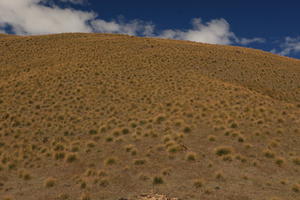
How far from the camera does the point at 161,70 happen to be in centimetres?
3259

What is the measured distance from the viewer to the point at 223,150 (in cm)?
1339

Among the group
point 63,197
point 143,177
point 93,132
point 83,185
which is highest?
point 93,132

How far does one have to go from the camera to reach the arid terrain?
10773 mm

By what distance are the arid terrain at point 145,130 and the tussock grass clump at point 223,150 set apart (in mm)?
60

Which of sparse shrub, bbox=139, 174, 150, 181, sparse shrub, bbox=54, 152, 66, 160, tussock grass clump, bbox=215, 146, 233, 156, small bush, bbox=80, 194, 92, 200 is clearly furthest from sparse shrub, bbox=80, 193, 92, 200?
tussock grass clump, bbox=215, 146, 233, 156

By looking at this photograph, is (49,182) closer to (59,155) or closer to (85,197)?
(85,197)

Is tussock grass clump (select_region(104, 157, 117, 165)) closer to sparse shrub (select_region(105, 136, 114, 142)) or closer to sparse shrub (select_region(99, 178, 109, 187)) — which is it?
sparse shrub (select_region(99, 178, 109, 187))

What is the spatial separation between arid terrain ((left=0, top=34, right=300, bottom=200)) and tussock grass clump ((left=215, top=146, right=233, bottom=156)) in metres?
0.06

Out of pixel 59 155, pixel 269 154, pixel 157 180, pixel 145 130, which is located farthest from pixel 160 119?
pixel 269 154

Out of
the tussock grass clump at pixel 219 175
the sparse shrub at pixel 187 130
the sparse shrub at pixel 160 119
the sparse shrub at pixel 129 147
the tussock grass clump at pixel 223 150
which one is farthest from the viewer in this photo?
the sparse shrub at pixel 160 119

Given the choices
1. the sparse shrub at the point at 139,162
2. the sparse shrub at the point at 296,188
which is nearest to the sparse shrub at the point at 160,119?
the sparse shrub at the point at 139,162

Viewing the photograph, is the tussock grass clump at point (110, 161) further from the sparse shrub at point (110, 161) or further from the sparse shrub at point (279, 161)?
the sparse shrub at point (279, 161)

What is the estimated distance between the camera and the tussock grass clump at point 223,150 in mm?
13213

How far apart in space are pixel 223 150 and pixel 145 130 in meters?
5.86
